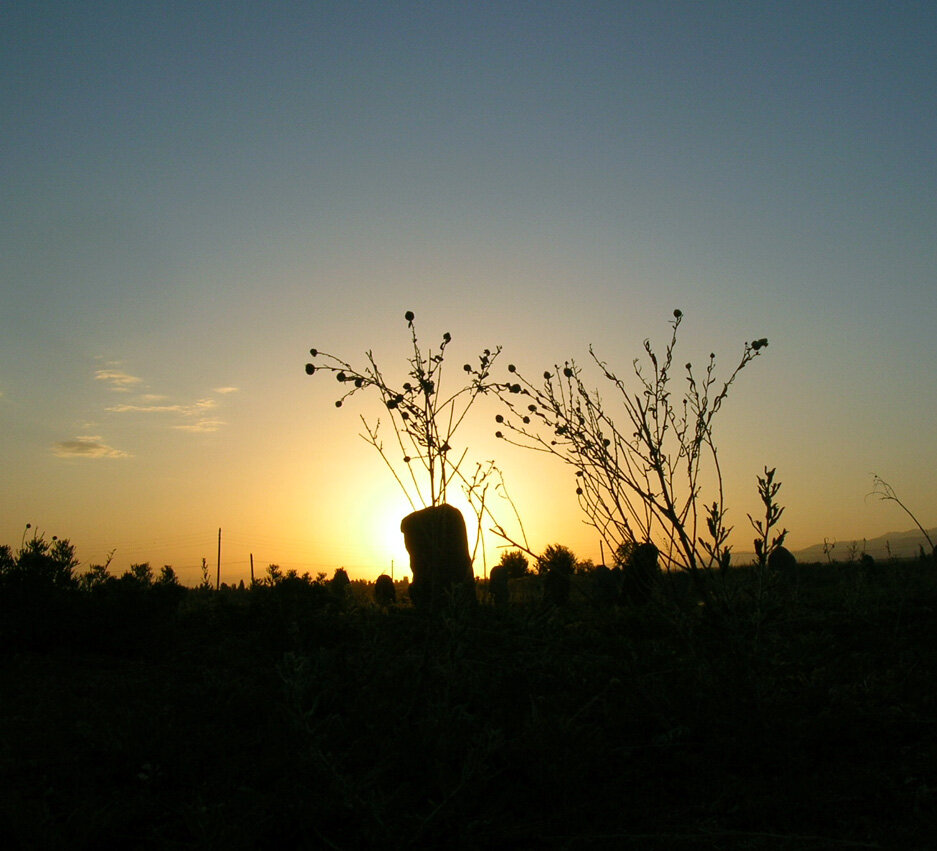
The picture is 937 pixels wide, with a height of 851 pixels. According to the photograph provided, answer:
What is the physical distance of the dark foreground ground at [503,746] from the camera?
7.80 ft

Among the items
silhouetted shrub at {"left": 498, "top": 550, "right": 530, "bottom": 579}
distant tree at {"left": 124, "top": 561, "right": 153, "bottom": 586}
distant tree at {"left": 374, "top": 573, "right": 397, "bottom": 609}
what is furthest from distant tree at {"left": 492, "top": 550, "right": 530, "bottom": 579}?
distant tree at {"left": 124, "top": 561, "right": 153, "bottom": 586}

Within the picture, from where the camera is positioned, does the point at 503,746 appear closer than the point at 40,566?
Yes

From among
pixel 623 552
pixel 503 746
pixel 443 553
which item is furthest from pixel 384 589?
pixel 503 746

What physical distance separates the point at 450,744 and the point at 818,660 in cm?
236

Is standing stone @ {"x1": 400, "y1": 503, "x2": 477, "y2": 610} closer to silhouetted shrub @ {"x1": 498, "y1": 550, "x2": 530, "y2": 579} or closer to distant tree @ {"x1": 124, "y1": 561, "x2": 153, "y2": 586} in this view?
distant tree @ {"x1": 124, "y1": 561, "x2": 153, "y2": 586}

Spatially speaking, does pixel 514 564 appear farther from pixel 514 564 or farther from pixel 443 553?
pixel 443 553

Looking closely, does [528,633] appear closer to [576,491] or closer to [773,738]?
[576,491]

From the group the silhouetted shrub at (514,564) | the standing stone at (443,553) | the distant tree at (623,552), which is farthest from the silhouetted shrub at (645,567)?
the silhouetted shrub at (514,564)

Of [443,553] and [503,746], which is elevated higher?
[443,553]

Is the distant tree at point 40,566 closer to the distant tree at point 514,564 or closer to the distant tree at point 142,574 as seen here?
the distant tree at point 142,574

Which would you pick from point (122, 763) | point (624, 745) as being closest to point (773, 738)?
point (624, 745)

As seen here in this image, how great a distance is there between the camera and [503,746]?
297cm

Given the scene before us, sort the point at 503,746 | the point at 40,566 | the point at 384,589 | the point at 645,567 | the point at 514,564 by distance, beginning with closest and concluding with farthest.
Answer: the point at 503,746, the point at 645,567, the point at 40,566, the point at 384,589, the point at 514,564

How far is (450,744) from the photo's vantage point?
287cm
